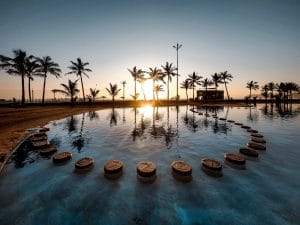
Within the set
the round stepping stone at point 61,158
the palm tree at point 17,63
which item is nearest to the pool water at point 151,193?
the round stepping stone at point 61,158

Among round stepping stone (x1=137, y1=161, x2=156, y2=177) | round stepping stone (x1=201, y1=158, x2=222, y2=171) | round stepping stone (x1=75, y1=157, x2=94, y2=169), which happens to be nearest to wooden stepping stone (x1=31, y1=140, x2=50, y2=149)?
round stepping stone (x1=75, y1=157, x2=94, y2=169)

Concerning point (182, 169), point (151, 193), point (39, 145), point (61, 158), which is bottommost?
point (151, 193)

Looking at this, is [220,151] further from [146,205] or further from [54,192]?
[54,192]

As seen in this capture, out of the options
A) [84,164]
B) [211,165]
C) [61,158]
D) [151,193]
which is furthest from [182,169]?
[61,158]

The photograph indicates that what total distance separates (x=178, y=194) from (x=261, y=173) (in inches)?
157

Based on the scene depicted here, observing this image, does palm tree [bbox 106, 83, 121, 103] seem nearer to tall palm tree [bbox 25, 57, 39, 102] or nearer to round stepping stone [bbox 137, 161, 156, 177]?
tall palm tree [bbox 25, 57, 39, 102]

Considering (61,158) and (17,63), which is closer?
(61,158)

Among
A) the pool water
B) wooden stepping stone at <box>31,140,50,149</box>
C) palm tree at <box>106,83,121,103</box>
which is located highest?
palm tree at <box>106,83,121,103</box>

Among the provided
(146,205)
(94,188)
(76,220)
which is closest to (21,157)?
(94,188)

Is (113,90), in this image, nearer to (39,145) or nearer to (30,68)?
(30,68)

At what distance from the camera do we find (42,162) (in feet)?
24.9

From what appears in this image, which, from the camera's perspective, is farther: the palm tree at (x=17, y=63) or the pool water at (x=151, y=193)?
the palm tree at (x=17, y=63)

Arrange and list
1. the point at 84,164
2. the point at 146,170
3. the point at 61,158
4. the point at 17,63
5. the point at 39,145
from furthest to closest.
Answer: the point at 17,63
the point at 39,145
the point at 61,158
the point at 84,164
the point at 146,170

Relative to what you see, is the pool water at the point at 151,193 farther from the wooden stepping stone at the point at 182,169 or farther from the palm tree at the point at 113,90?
the palm tree at the point at 113,90
